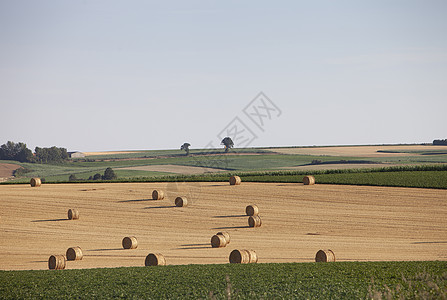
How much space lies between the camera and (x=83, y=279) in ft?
57.8

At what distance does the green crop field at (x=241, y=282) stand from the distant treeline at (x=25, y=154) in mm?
90481

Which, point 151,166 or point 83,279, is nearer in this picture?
point 83,279

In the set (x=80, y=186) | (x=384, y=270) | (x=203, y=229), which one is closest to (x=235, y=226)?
(x=203, y=229)

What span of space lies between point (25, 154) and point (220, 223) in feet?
270

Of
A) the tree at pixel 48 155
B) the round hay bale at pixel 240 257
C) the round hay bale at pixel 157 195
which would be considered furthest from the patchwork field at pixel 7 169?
the round hay bale at pixel 240 257

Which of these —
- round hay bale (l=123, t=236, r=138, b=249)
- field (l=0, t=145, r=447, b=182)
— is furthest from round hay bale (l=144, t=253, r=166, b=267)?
field (l=0, t=145, r=447, b=182)

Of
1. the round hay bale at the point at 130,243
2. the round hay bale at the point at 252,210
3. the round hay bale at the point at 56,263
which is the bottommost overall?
the round hay bale at the point at 56,263

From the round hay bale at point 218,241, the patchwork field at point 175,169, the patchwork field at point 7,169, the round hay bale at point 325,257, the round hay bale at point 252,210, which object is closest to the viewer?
the round hay bale at point 325,257

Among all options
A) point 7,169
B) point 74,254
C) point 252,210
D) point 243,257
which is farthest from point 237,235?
point 7,169

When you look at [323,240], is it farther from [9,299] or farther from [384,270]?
[9,299]

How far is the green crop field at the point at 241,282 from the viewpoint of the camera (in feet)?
49.9

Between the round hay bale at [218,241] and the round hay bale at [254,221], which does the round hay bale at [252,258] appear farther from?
the round hay bale at [254,221]

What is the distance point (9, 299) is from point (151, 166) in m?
78.5

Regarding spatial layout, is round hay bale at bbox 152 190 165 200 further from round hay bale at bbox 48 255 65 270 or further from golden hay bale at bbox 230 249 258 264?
golden hay bale at bbox 230 249 258 264
